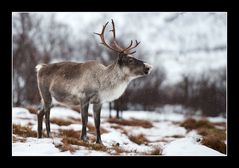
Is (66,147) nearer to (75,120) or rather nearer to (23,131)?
(23,131)

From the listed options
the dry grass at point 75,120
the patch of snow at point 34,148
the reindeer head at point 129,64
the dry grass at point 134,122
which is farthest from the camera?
the dry grass at point 134,122

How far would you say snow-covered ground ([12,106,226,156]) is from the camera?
208 inches

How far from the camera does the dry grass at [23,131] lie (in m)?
5.73

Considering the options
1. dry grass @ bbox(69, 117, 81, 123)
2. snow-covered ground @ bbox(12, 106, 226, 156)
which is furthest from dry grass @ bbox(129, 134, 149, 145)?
dry grass @ bbox(69, 117, 81, 123)

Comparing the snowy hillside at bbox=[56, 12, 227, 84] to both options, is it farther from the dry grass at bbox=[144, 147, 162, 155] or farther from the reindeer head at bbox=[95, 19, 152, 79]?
the dry grass at bbox=[144, 147, 162, 155]

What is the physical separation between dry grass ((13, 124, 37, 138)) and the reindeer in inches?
7.1

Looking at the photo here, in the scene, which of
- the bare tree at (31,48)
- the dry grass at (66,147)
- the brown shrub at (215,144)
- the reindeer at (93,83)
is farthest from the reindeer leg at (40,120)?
the brown shrub at (215,144)

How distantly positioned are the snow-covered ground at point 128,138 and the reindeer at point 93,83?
374 millimetres

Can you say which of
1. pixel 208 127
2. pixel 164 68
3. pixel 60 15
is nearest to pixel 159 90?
pixel 164 68

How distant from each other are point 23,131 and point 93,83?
133cm

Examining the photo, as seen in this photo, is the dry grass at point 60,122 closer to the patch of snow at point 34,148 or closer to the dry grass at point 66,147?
the patch of snow at point 34,148

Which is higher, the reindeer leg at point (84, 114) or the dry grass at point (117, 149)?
the reindeer leg at point (84, 114)

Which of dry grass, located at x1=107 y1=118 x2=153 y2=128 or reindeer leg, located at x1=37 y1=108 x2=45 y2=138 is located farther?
dry grass, located at x1=107 y1=118 x2=153 y2=128

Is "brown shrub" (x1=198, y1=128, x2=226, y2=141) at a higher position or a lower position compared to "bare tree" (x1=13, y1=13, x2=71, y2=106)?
lower
